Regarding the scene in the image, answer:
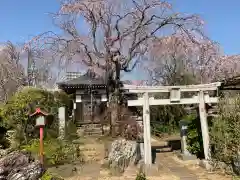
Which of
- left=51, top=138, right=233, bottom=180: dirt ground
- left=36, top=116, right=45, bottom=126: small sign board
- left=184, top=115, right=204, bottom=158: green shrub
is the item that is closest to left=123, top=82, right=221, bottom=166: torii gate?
left=51, top=138, right=233, bottom=180: dirt ground

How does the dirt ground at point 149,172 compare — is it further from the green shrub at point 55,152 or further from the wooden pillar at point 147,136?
the green shrub at point 55,152

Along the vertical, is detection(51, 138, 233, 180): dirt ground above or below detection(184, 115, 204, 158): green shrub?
below

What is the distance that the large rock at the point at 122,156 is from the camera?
8.96 meters

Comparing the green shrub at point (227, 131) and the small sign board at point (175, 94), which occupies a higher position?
the small sign board at point (175, 94)

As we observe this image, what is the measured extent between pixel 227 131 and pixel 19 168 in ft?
20.4

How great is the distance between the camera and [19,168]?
6852mm

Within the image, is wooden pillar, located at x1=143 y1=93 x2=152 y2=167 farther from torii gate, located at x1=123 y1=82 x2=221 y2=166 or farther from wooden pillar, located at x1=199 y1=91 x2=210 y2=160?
wooden pillar, located at x1=199 y1=91 x2=210 y2=160

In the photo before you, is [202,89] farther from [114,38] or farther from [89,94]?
[89,94]

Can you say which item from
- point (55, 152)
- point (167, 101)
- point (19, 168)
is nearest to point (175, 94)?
point (167, 101)

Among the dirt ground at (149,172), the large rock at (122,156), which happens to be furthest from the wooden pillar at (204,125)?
the large rock at (122,156)

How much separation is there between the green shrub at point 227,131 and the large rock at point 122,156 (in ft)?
9.19

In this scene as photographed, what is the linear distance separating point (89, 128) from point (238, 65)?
55.7 feet

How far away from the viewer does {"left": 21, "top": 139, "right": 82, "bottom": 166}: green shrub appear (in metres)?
9.32

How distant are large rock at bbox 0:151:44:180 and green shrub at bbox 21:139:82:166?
200cm
